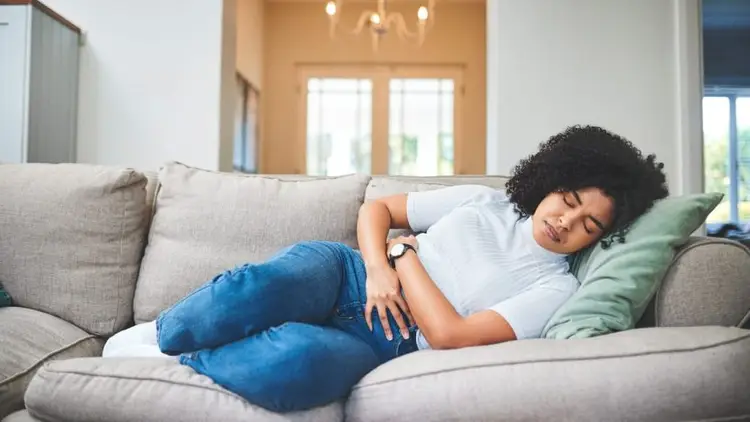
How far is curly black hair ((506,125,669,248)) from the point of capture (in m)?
1.39

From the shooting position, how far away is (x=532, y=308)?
4.28 feet

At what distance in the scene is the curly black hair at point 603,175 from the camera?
1.39 metres

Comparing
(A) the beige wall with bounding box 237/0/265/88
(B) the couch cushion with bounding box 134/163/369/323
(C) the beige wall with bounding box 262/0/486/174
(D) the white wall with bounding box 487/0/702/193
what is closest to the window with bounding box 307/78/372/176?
Result: (C) the beige wall with bounding box 262/0/486/174

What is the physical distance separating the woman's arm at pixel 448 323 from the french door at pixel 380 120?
5.58 metres

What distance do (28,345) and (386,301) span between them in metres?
0.78

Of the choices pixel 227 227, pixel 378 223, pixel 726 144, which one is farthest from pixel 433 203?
pixel 726 144

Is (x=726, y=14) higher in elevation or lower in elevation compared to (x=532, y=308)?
higher

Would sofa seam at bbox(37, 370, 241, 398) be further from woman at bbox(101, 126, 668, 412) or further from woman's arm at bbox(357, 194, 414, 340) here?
woman's arm at bbox(357, 194, 414, 340)

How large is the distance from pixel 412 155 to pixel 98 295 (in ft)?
18.0

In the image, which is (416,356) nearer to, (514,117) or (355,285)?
(355,285)

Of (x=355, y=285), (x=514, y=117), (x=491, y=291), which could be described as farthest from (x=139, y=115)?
(x=491, y=291)

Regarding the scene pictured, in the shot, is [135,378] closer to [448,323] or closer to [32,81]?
[448,323]

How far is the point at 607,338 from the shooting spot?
3.77 ft

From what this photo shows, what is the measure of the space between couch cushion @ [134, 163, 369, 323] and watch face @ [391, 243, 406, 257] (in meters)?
0.27
